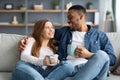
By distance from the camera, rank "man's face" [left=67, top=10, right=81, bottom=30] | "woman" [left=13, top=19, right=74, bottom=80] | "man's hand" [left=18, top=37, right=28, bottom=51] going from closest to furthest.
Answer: "woman" [left=13, top=19, right=74, bottom=80] → "man's hand" [left=18, top=37, right=28, bottom=51] → "man's face" [left=67, top=10, right=81, bottom=30]

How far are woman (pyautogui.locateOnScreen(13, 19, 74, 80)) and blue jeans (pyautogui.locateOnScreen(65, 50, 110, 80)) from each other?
118mm

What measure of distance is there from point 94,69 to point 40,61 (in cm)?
47

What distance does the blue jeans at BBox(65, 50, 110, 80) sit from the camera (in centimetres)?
203

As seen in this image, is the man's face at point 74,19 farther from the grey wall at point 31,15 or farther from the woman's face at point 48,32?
the grey wall at point 31,15

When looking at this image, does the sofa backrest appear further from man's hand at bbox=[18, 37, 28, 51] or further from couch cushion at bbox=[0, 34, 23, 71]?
couch cushion at bbox=[0, 34, 23, 71]

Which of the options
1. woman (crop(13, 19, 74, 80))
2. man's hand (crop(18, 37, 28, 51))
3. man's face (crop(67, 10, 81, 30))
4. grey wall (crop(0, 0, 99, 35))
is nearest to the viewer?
woman (crop(13, 19, 74, 80))

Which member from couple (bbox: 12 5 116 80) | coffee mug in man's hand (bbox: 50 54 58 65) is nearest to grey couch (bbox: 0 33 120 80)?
couple (bbox: 12 5 116 80)

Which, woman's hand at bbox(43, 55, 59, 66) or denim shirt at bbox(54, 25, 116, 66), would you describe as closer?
woman's hand at bbox(43, 55, 59, 66)

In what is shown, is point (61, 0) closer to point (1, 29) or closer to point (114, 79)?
point (1, 29)

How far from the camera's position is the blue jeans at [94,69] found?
2029 mm

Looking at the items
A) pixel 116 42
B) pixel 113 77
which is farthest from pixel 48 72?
pixel 116 42

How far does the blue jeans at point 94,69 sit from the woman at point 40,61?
0.39ft

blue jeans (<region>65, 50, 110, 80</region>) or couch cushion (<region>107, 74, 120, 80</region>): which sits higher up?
blue jeans (<region>65, 50, 110, 80</region>)

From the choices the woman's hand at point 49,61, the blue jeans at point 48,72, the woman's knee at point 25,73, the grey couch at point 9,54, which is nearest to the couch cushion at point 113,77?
the grey couch at point 9,54
